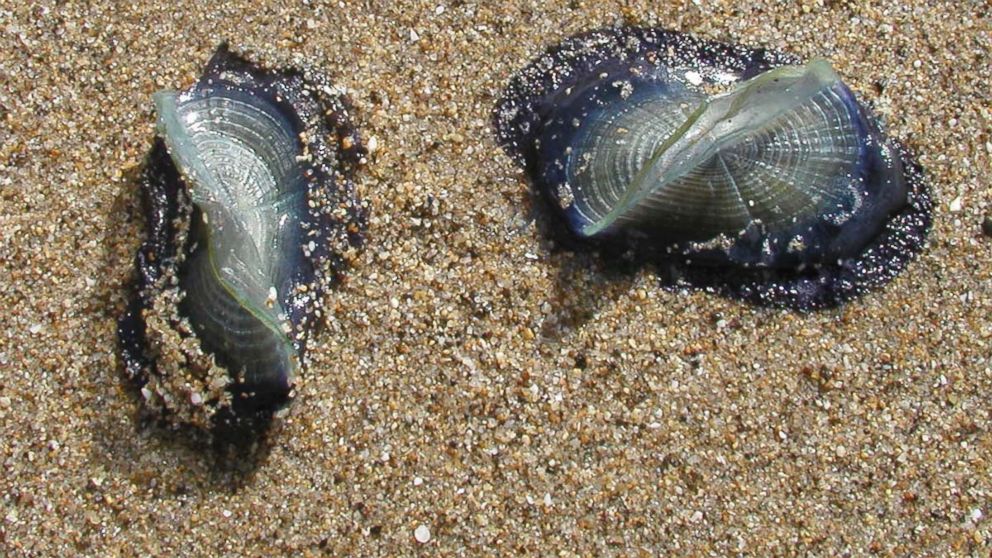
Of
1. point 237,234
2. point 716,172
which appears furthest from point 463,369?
point 716,172

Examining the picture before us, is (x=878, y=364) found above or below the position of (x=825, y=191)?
below

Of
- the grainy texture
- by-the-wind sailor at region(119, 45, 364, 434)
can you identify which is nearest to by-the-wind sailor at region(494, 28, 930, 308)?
the grainy texture

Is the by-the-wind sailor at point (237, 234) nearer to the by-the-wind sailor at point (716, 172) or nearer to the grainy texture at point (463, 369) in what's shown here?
the grainy texture at point (463, 369)

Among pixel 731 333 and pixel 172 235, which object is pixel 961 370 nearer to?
pixel 731 333

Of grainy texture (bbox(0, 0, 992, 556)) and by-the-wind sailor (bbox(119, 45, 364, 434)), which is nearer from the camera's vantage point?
by-the-wind sailor (bbox(119, 45, 364, 434))

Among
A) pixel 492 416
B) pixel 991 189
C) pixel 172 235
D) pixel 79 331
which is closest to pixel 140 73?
pixel 172 235

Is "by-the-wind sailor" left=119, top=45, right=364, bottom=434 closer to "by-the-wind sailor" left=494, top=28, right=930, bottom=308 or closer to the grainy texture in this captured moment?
the grainy texture
